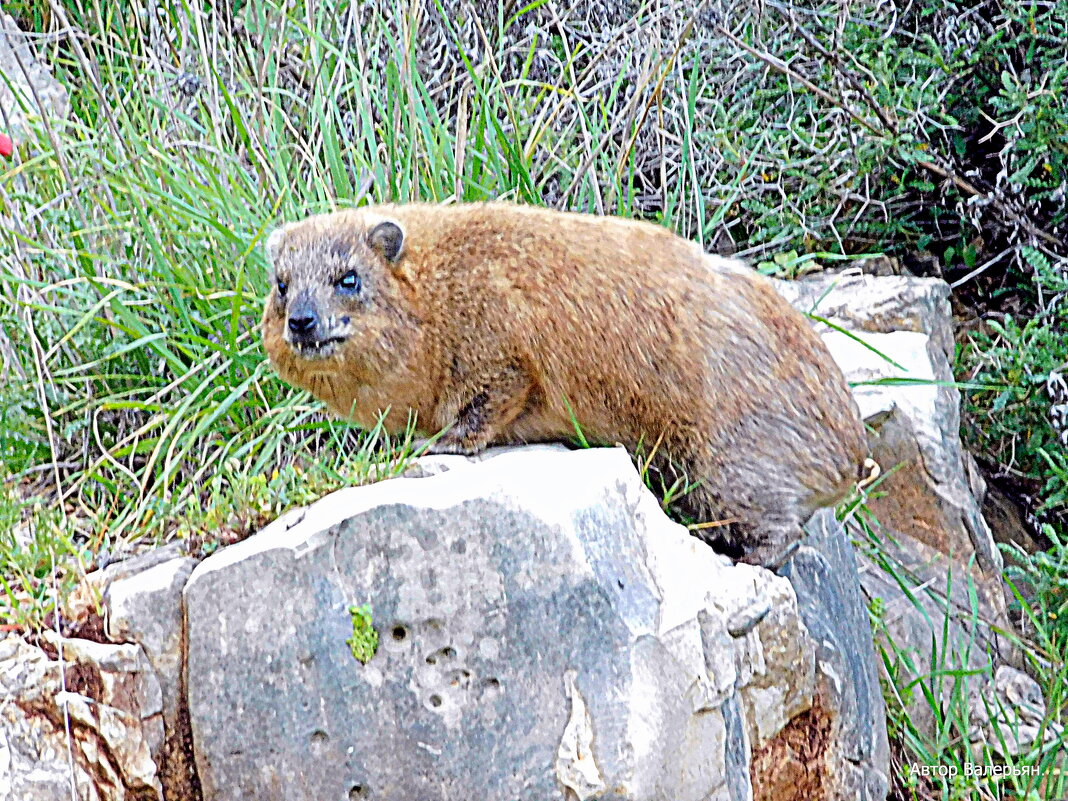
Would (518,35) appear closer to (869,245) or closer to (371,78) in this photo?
(371,78)

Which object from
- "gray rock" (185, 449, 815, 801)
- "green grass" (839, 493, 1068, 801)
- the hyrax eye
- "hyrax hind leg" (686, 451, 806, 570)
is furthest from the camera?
"green grass" (839, 493, 1068, 801)

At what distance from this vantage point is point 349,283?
4.23 m

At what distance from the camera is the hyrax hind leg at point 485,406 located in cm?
417

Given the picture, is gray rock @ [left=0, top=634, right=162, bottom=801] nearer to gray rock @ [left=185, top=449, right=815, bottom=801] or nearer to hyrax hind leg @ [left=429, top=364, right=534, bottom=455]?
gray rock @ [left=185, top=449, right=815, bottom=801]

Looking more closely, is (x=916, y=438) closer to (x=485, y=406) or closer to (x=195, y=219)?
(x=485, y=406)

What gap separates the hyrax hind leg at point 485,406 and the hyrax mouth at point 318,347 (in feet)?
1.37

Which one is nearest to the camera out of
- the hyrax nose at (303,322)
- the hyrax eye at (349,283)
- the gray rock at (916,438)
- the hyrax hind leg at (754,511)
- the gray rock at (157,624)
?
the gray rock at (157,624)

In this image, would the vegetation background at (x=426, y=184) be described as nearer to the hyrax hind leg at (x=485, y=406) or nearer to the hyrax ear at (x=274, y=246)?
Answer: the hyrax hind leg at (x=485, y=406)

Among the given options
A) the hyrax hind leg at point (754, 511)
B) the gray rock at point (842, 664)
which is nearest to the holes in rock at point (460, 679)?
the hyrax hind leg at point (754, 511)

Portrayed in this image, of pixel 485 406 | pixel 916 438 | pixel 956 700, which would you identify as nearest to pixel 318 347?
pixel 485 406

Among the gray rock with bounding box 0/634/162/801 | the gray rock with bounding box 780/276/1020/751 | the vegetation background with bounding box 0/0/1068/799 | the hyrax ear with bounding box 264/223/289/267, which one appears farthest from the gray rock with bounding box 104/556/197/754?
the gray rock with bounding box 780/276/1020/751

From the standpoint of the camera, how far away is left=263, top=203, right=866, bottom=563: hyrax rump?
13.2 ft

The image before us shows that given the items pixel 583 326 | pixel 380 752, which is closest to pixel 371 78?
pixel 583 326

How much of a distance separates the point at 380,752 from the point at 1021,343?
13.6 ft
